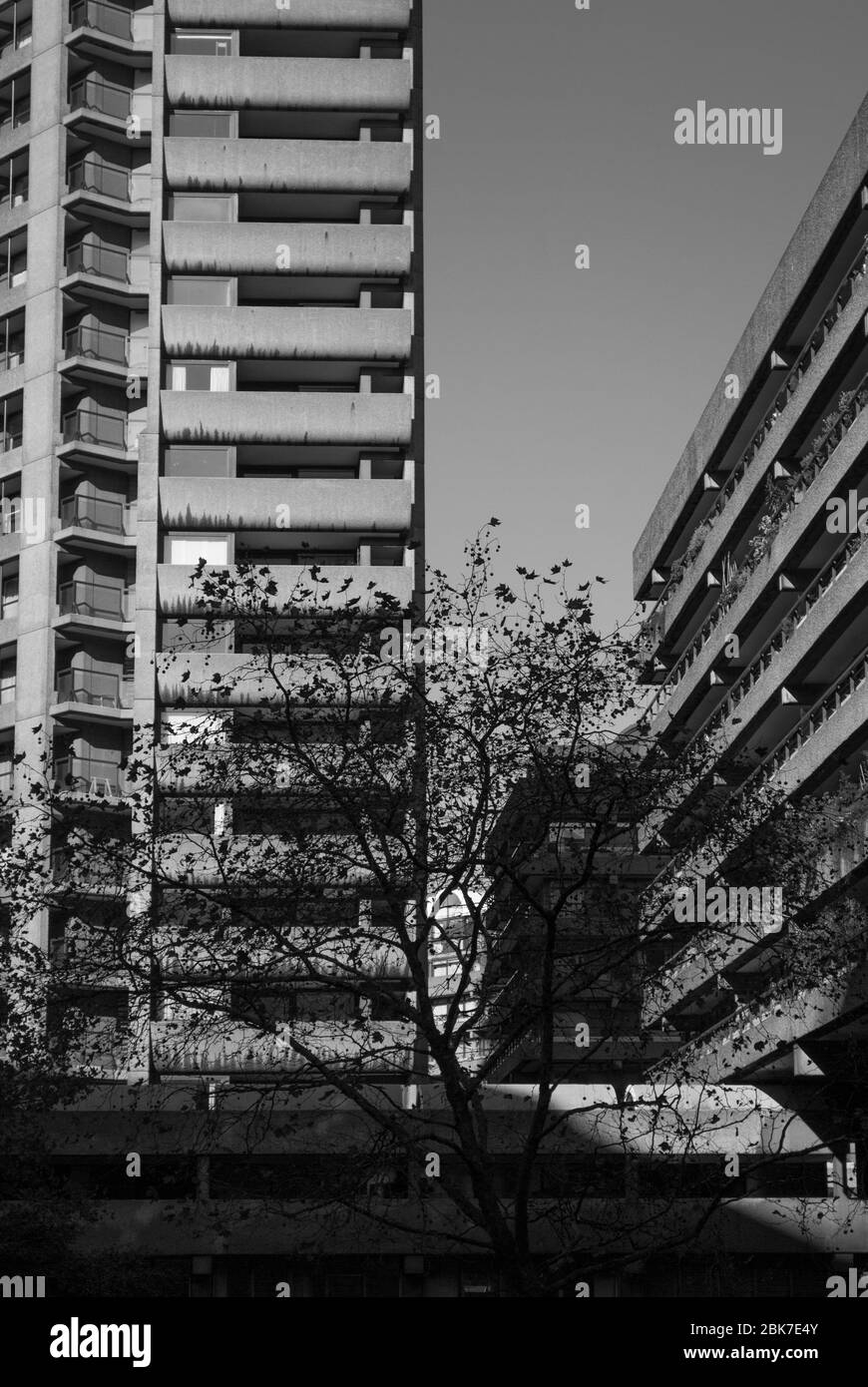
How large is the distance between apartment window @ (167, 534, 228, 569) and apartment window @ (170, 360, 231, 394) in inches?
215

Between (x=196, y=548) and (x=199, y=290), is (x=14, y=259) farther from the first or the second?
(x=196, y=548)

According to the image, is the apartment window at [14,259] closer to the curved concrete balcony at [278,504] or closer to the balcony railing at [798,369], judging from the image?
the curved concrete balcony at [278,504]

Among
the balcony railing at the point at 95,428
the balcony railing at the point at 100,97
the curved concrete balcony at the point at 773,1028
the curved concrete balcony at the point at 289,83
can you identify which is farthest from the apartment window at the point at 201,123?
the curved concrete balcony at the point at 773,1028

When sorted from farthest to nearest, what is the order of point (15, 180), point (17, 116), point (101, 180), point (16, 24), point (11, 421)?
1. point (16, 24)
2. point (17, 116)
3. point (15, 180)
4. point (101, 180)
5. point (11, 421)

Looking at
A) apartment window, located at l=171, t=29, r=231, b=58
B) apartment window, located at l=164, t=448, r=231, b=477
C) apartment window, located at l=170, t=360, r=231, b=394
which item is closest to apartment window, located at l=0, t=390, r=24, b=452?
apartment window, located at l=170, t=360, r=231, b=394

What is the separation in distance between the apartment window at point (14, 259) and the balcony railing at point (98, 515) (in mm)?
8615

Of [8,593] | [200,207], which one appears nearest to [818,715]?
[8,593]

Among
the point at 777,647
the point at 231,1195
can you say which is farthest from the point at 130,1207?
the point at 777,647

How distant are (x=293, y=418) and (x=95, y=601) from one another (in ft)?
29.7

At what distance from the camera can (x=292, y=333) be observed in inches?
2463

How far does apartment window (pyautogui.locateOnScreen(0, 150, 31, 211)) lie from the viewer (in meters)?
66.4

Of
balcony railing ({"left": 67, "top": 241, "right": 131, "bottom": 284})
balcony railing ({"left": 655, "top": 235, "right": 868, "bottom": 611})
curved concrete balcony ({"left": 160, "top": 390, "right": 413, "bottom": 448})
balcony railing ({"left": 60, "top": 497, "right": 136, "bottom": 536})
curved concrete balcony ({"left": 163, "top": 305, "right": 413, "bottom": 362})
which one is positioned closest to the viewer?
balcony railing ({"left": 655, "top": 235, "right": 868, "bottom": 611})

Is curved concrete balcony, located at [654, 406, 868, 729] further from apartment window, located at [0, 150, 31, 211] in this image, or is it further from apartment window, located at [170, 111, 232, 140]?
apartment window, located at [0, 150, 31, 211]

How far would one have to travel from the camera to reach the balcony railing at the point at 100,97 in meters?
65.7
